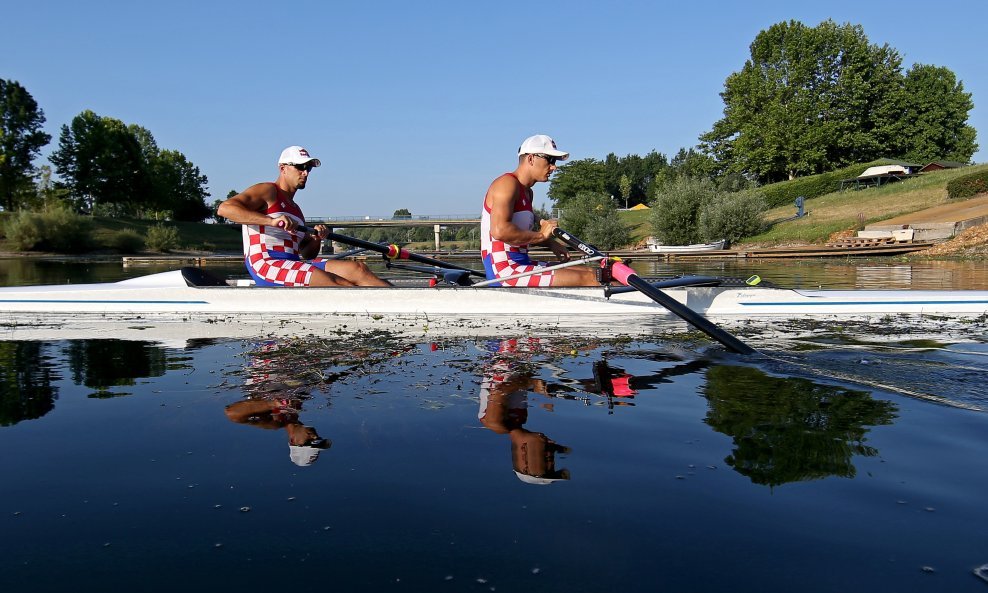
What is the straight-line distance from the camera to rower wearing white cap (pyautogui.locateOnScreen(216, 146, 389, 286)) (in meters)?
8.19

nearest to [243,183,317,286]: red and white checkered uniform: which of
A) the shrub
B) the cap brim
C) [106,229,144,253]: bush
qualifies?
the cap brim

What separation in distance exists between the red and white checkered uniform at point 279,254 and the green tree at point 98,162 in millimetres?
65451

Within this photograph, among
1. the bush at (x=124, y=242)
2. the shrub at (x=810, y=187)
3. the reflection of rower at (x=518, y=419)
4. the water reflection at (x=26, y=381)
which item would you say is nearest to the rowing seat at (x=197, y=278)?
the water reflection at (x=26, y=381)

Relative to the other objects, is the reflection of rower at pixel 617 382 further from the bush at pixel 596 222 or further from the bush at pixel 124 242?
the bush at pixel 124 242

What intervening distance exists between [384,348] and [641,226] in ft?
182

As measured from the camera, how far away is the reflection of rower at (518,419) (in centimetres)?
330

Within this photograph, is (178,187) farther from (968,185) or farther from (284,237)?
(284,237)

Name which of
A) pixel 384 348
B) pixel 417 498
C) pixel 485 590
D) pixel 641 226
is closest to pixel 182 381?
pixel 384 348

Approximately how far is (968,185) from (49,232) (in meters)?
55.8

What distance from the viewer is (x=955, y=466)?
10.7 feet

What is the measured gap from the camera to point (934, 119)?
217 ft

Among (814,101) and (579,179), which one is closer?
(814,101)

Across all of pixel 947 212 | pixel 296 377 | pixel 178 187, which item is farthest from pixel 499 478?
pixel 178 187

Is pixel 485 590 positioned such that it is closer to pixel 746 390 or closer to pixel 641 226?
pixel 746 390
